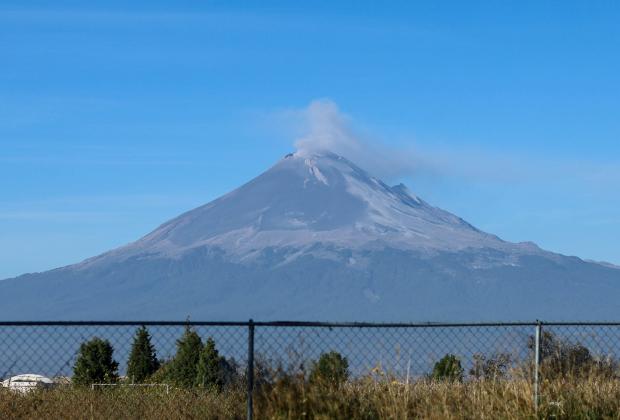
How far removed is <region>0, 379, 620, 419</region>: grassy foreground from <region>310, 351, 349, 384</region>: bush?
0.38 ft

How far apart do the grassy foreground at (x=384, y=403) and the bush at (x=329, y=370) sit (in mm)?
117

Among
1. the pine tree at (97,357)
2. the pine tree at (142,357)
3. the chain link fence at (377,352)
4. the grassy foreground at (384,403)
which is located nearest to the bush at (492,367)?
the chain link fence at (377,352)

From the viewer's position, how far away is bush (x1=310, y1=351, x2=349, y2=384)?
45.0 feet

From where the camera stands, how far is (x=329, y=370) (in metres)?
14.0

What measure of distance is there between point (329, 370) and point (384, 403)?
801 mm

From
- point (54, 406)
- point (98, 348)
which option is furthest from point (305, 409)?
point (98, 348)

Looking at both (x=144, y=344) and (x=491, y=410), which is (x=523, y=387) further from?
(x=144, y=344)

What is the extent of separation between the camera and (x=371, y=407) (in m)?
13.6

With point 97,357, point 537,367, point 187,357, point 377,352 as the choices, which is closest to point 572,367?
point 537,367

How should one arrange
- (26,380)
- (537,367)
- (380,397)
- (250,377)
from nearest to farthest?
(250,377) → (380,397) → (537,367) → (26,380)

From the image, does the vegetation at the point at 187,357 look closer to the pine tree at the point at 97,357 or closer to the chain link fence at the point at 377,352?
the pine tree at the point at 97,357

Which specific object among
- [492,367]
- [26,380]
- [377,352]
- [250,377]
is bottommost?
[26,380]

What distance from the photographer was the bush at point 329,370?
45.0 feet

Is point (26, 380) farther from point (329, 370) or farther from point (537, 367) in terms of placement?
point (537, 367)
